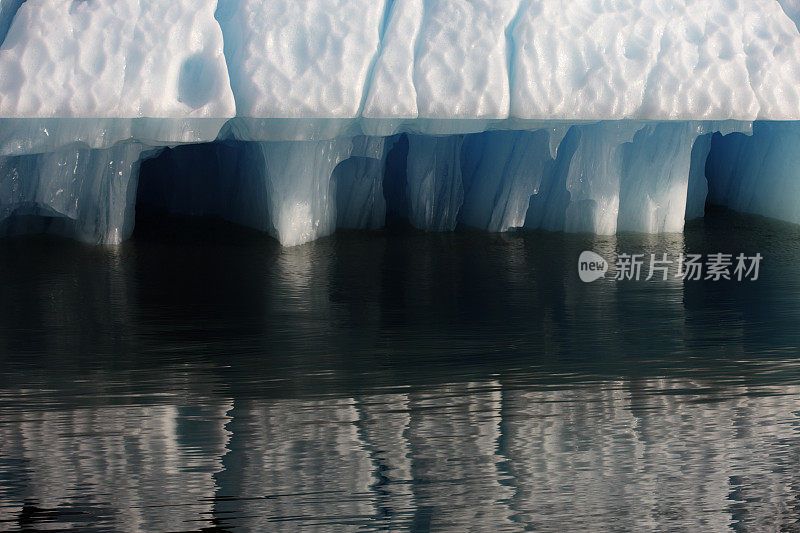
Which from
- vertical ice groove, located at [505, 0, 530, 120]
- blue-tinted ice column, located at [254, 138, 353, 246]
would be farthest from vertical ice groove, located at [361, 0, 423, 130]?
blue-tinted ice column, located at [254, 138, 353, 246]

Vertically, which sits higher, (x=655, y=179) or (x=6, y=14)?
(x=6, y=14)

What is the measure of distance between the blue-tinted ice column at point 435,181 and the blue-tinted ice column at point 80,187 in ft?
4.60

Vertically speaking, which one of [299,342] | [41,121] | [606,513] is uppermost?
[41,121]

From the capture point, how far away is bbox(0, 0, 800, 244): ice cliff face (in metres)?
4.32

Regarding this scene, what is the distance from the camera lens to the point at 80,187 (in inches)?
197

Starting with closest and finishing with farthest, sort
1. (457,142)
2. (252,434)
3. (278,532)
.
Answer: (278,532) → (252,434) → (457,142)

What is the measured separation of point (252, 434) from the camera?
2.31 meters

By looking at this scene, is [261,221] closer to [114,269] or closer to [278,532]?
[114,269]

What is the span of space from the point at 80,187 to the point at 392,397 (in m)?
2.88

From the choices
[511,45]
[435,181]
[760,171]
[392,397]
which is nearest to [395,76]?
[511,45]

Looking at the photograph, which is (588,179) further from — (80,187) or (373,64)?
(80,187)

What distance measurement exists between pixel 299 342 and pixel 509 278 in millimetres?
1316

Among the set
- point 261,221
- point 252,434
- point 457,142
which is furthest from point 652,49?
point 252,434

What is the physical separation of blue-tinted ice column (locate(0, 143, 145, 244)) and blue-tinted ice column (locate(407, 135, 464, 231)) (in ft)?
4.60
